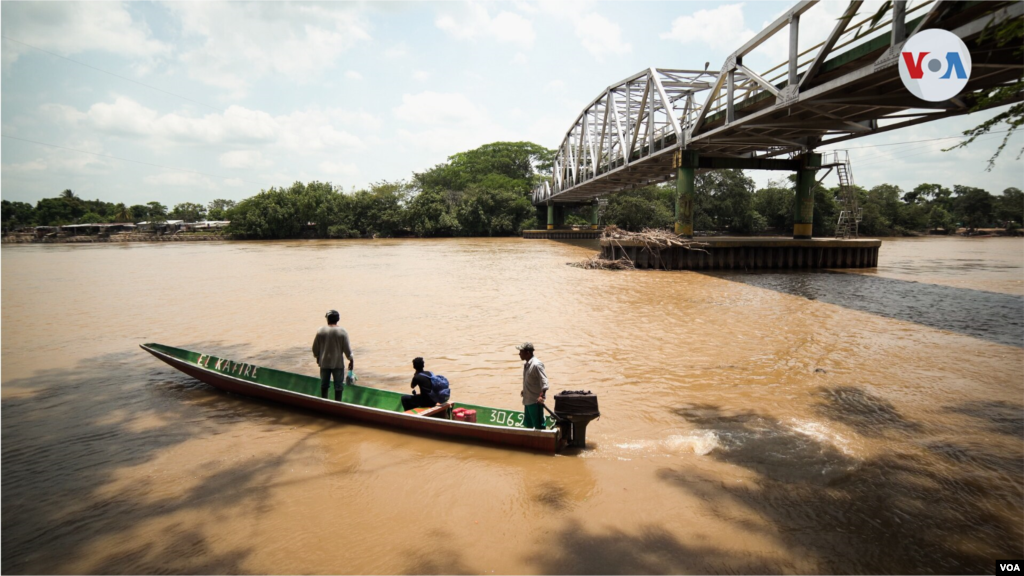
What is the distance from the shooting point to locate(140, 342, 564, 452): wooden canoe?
5.71 metres

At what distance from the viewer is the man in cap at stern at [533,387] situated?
17.9 feet

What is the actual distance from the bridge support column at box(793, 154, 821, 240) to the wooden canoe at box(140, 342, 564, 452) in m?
26.4

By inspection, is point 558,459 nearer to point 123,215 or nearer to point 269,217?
point 269,217

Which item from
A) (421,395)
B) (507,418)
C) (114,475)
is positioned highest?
(421,395)

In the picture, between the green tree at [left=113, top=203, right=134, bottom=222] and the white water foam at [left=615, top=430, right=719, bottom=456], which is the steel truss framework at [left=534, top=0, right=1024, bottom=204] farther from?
the green tree at [left=113, top=203, right=134, bottom=222]

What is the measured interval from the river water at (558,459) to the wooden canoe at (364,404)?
0.69ft

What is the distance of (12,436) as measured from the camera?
6562mm

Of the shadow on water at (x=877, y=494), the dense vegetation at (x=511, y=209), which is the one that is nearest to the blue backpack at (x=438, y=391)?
the shadow on water at (x=877, y=494)

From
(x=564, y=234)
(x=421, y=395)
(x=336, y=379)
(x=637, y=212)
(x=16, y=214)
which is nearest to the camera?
(x=421, y=395)

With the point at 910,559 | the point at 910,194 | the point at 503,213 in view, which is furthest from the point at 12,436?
the point at 910,194

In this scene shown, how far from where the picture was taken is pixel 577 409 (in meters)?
5.54

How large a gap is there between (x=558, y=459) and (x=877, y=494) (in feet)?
10.4

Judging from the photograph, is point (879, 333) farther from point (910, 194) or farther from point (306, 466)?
point (910, 194)

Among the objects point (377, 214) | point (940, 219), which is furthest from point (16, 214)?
point (940, 219)
